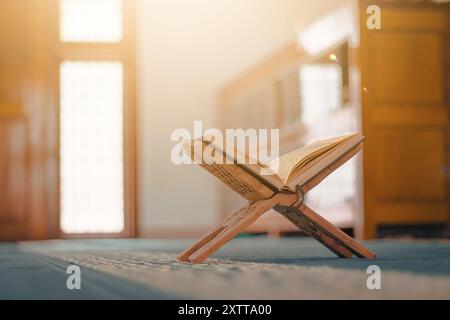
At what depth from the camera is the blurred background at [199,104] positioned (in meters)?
4.35

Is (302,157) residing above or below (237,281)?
above

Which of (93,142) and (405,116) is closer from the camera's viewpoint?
(405,116)

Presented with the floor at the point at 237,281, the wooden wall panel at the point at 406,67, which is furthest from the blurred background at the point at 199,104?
the floor at the point at 237,281

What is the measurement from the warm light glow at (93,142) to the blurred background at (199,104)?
11 mm

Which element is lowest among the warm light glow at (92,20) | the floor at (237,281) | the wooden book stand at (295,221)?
the floor at (237,281)

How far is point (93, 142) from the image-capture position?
6914 mm

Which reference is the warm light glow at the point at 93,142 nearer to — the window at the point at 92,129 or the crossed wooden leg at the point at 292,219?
the window at the point at 92,129

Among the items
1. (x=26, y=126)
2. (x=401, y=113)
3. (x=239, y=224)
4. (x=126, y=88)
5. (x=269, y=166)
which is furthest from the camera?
(x=126, y=88)

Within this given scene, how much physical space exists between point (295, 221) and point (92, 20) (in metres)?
4.95

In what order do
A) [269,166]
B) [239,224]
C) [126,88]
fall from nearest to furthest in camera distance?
[239,224] < [269,166] < [126,88]

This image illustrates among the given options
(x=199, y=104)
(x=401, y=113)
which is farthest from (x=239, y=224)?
(x=199, y=104)

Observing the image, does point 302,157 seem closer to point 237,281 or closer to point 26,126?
point 237,281
